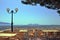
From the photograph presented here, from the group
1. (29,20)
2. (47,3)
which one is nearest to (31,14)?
(29,20)

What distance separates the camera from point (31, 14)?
279cm

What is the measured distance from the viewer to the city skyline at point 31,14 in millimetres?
2760

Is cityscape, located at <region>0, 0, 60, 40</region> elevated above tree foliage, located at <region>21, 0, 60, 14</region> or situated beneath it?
situated beneath

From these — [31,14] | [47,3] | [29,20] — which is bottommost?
[29,20]

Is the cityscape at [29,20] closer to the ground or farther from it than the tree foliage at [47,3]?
closer to the ground

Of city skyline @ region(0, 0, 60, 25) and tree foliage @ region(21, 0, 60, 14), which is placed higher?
tree foliage @ region(21, 0, 60, 14)

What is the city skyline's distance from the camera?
276 cm

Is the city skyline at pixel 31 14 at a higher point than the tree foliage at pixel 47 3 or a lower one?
lower

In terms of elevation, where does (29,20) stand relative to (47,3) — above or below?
below

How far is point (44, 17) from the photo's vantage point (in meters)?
2.81

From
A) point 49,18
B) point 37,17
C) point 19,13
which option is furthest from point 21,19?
point 49,18

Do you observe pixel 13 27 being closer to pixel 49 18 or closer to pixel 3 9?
pixel 3 9

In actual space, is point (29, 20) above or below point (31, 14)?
below

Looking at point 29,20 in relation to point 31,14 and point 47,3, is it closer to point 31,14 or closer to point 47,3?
point 31,14
